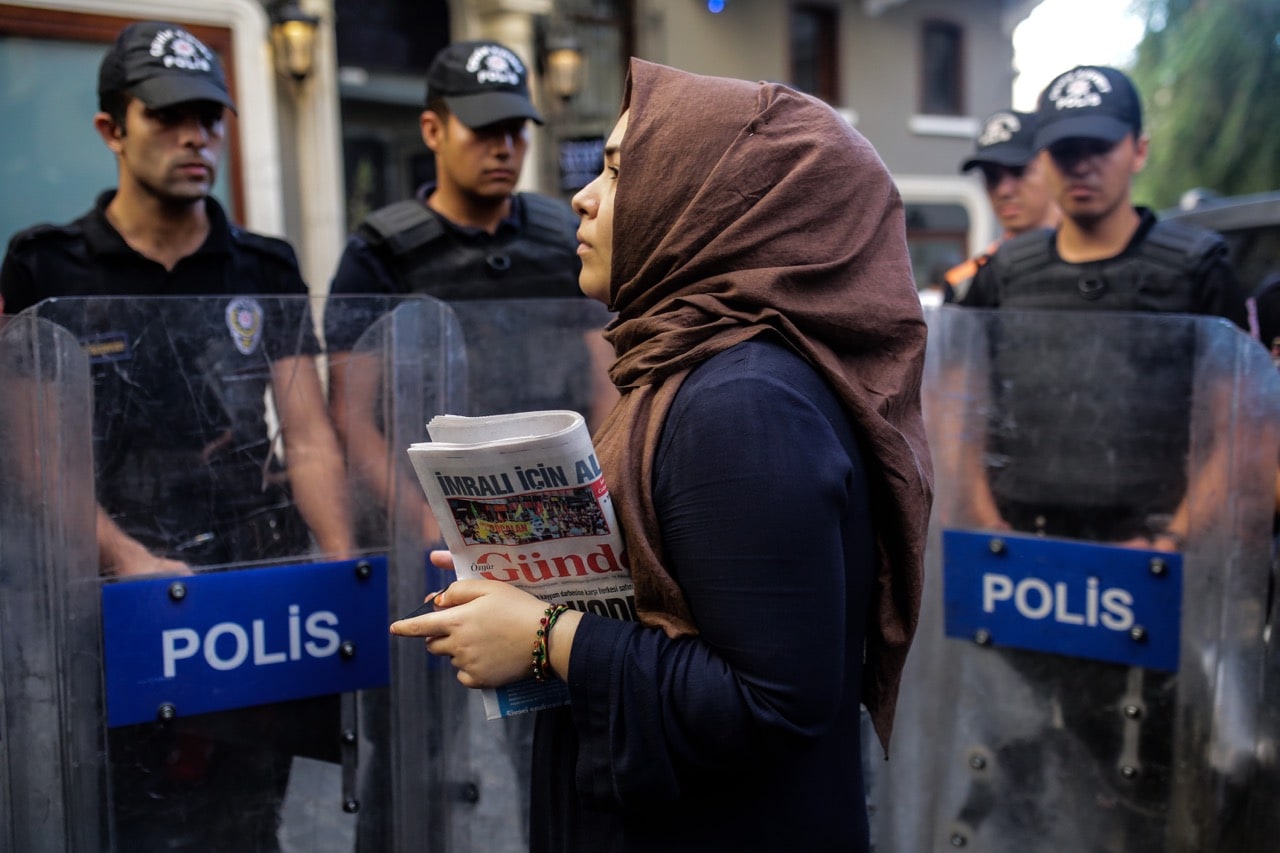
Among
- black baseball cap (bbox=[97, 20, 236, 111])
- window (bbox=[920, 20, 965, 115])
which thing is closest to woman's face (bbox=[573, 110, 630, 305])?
black baseball cap (bbox=[97, 20, 236, 111])

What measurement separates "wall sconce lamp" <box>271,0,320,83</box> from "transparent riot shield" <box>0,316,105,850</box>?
6286mm

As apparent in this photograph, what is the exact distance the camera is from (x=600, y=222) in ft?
4.94

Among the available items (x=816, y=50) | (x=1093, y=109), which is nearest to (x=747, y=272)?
(x=1093, y=109)

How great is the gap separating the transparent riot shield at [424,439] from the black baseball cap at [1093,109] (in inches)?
57.1

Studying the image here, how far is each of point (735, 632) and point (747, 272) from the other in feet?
1.37

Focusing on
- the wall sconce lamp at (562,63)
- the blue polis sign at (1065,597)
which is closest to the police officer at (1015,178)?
the blue polis sign at (1065,597)

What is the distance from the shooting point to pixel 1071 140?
310 centimetres

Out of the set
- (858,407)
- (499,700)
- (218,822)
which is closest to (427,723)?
(218,822)

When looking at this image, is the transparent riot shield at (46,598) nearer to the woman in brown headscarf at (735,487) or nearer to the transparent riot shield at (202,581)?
the transparent riot shield at (202,581)

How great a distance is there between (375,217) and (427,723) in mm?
1269

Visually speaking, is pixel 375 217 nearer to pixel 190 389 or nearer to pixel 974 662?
pixel 190 389

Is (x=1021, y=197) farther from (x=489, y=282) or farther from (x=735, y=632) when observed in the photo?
(x=735, y=632)

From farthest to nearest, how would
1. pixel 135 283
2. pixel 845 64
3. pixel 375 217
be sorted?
pixel 845 64 → pixel 375 217 → pixel 135 283

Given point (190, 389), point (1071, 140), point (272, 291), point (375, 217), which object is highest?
point (1071, 140)
